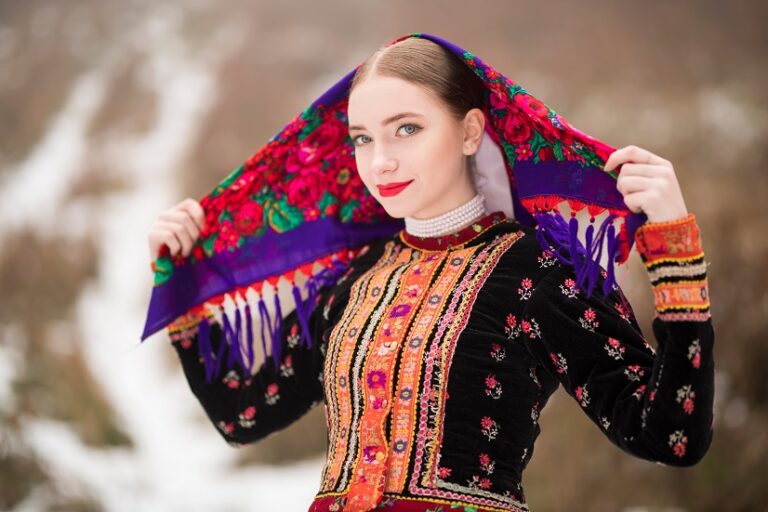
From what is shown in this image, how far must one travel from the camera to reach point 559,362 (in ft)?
4.33

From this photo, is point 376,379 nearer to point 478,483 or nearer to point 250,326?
point 478,483

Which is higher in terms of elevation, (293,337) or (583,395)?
(293,337)

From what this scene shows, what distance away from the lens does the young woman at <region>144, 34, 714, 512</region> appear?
116cm

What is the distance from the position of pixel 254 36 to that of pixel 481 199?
3088mm

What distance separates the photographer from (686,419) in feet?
3.75

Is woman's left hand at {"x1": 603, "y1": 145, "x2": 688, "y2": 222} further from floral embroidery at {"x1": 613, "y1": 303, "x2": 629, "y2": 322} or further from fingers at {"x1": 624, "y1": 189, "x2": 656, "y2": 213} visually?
floral embroidery at {"x1": 613, "y1": 303, "x2": 629, "y2": 322}

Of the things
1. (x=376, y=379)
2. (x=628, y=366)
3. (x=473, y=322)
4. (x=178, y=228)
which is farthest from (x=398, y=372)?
(x=178, y=228)

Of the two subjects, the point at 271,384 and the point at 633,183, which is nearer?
the point at 633,183

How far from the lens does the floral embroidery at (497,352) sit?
1364 mm

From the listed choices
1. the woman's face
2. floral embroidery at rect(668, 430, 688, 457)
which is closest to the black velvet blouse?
floral embroidery at rect(668, 430, 688, 457)

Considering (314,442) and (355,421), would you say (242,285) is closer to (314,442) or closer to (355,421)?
(355,421)

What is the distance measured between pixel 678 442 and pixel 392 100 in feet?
2.24

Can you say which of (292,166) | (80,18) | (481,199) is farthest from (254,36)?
(481,199)

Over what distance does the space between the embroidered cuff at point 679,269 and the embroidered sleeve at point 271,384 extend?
65cm
